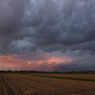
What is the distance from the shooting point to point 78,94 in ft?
69.1

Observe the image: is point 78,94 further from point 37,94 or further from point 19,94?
point 19,94

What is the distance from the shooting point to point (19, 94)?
811 inches

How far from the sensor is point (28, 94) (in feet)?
65.3

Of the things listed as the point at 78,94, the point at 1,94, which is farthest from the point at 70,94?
the point at 1,94

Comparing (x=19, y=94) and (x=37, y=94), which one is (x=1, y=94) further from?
(x=37, y=94)

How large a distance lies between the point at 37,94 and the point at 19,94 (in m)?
2.15

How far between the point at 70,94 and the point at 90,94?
239cm

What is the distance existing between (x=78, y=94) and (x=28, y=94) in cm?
611

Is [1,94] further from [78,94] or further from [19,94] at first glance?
[78,94]

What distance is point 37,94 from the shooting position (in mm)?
20672

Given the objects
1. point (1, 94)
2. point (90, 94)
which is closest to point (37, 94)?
point (1, 94)

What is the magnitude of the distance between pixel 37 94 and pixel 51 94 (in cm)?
172

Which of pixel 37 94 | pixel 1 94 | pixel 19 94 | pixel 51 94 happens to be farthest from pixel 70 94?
pixel 1 94

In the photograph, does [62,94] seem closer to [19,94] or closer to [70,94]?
[70,94]
